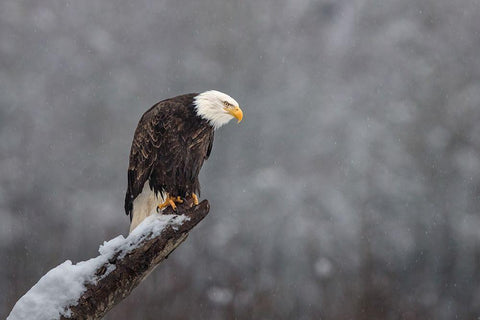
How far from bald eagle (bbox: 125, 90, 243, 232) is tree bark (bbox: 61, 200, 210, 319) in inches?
51.9

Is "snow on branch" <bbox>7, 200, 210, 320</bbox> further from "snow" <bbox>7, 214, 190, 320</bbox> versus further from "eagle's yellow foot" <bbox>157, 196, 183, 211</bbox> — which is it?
"eagle's yellow foot" <bbox>157, 196, 183, 211</bbox>

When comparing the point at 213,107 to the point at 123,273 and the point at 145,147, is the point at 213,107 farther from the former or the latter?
the point at 123,273

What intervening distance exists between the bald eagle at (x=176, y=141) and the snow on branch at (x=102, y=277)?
129 centimetres

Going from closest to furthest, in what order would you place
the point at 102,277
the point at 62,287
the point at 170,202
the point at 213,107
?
the point at 62,287, the point at 102,277, the point at 170,202, the point at 213,107

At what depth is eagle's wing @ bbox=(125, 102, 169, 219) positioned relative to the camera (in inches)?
202

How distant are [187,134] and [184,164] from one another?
0.32 metres

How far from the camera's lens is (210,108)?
16.9 feet

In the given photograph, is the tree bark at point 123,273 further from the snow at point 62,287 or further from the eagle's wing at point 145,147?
the eagle's wing at point 145,147

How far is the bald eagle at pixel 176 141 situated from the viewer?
507 cm

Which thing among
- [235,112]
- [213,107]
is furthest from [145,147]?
[235,112]

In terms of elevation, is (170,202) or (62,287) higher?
(170,202)

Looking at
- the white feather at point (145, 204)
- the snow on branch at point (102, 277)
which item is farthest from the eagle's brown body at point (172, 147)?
the snow on branch at point (102, 277)

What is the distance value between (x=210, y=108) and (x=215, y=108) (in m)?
0.06

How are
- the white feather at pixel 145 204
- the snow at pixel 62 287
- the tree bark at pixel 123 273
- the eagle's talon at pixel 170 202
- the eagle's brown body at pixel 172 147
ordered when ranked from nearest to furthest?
the snow at pixel 62 287, the tree bark at pixel 123 273, the eagle's talon at pixel 170 202, the eagle's brown body at pixel 172 147, the white feather at pixel 145 204
